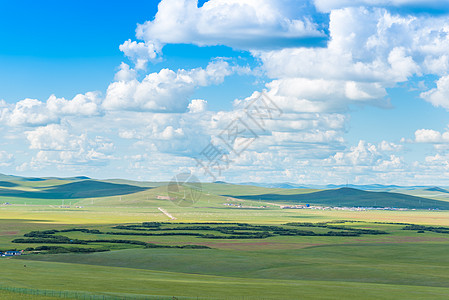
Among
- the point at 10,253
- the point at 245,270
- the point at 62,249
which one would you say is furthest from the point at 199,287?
the point at 10,253

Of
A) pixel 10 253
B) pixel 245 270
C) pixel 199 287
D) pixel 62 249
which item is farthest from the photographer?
pixel 62 249

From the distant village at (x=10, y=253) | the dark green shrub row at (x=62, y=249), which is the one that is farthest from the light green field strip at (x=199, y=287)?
the dark green shrub row at (x=62, y=249)

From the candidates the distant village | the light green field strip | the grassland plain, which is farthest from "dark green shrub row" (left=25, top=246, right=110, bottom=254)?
the light green field strip

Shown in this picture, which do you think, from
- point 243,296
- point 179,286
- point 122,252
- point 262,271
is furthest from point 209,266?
point 243,296

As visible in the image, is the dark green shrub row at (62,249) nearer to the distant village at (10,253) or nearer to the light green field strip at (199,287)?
the distant village at (10,253)

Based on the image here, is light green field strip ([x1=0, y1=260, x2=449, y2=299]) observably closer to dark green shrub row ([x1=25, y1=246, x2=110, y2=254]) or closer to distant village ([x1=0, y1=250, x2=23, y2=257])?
distant village ([x1=0, y1=250, x2=23, y2=257])

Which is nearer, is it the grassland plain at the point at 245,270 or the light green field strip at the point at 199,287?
the light green field strip at the point at 199,287

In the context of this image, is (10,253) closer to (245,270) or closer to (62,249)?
(62,249)

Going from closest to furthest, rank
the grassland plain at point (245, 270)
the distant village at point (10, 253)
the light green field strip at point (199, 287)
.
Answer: the light green field strip at point (199, 287)
the grassland plain at point (245, 270)
the distant village at point (10, 253)

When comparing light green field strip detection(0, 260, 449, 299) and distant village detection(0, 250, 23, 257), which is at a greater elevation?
distant village detection(0, 250, 23, 257)

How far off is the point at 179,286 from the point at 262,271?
3261 centimetres

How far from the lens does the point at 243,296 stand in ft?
235

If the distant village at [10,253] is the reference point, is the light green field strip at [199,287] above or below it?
below

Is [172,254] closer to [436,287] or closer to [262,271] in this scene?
[262,271]
